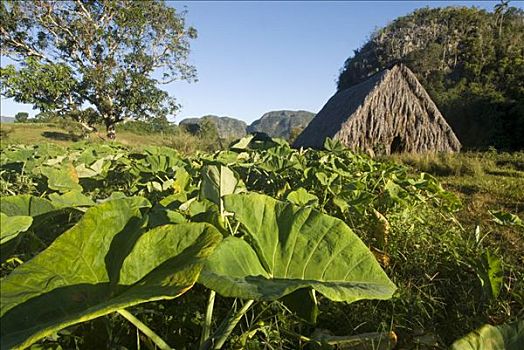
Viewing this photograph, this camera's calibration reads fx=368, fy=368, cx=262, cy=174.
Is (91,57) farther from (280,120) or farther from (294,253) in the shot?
(280,120)

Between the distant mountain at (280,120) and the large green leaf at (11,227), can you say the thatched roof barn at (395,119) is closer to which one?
the large green leaf at (11,227)

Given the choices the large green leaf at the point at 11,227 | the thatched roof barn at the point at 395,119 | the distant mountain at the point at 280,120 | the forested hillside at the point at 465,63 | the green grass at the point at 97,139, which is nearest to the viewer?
the large green leaf at the point at 11,227

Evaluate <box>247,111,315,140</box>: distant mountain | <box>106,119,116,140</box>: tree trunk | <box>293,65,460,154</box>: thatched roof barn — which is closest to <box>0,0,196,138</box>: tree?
<box>106,119,116,140</box>: tree trunk

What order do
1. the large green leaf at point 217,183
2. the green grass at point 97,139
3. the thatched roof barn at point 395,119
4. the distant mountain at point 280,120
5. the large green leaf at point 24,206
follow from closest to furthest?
the large green leaf at point 24,206 → the large green leaf at point 217,183 → the thatched roof barn at point 395,119 → the green grass at point 97,139 → the distant mountain at point 280,120

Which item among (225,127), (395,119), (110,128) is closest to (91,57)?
(110,128)

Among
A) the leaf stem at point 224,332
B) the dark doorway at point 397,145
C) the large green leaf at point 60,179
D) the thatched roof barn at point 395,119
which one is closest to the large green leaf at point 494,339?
the leaf stem at point 224,332

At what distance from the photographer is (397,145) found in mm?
8688

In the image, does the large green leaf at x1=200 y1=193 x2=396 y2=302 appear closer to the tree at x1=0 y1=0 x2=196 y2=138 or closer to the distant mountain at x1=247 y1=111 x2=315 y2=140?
the tree at x1=0 y1=0 x2=196 y2=138

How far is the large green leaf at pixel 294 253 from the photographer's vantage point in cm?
71

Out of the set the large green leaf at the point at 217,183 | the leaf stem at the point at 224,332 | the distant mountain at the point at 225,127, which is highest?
the distant mountain at the point at 225,127

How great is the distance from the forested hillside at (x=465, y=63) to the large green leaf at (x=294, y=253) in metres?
9.69

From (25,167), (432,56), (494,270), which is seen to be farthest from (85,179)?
(432,56)

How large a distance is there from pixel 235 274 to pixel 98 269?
25cm

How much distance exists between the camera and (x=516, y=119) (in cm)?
959
